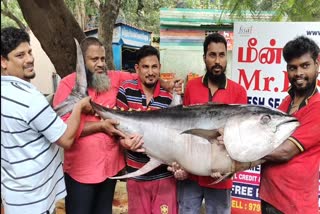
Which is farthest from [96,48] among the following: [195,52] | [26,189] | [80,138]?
[195,52]

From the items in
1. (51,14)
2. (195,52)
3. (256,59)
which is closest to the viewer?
(256,59)

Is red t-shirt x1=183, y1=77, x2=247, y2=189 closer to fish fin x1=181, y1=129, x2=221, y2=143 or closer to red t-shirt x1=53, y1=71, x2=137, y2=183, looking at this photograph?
fish fin x1=181, y1=129, x2=221, y2=143

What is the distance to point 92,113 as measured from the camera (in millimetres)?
2955

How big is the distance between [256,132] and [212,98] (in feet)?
2.70

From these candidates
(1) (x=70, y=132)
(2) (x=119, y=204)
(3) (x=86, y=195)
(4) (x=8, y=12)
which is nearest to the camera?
(1) (x=70, y=132)

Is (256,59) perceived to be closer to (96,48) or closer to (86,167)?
(96,48)

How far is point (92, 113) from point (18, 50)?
0.81m

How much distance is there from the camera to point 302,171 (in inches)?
95.0

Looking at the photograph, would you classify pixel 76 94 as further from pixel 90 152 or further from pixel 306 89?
pixel 306 89

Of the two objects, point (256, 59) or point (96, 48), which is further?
A: point (256, 59)

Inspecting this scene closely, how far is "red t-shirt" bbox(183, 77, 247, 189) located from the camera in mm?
3083

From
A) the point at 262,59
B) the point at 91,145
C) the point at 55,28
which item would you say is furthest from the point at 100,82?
the point at 262,59

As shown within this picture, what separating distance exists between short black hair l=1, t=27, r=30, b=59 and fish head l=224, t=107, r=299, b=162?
1382 millimetres

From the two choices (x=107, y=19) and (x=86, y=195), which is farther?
(x=107, y=19)
